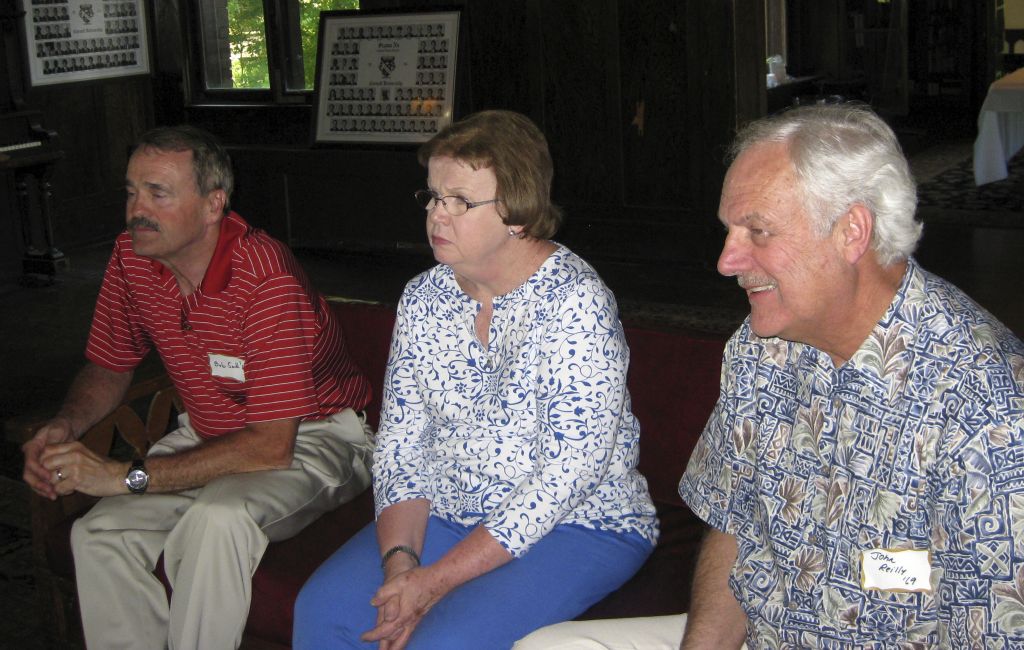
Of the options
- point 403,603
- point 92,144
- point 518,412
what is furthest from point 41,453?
point 92,144

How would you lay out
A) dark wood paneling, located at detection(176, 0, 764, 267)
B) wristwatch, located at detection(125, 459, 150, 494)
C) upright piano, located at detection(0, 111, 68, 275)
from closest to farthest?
wristwatch, located at detection(125, 459, 150, 494) → dark wood paneling, located at detection(176, 0, 764, 267) → upright piano, located at detection(0, 111, 68, 275)

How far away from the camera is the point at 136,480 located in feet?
7.97

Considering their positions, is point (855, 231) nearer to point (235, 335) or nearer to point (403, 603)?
point (403, 603)

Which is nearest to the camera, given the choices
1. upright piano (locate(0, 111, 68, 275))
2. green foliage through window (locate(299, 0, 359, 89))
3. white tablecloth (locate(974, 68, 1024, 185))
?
upright piano (locate(0, 111, 68, 275))

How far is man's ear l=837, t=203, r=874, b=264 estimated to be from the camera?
1.57 metres

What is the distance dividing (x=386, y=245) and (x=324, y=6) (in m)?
1.73

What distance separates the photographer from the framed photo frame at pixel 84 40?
7.36 m

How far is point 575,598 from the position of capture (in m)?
2.07

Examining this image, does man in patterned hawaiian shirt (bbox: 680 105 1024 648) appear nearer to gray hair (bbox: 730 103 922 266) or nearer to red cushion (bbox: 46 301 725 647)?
gray hair (bbox: 730 103 922 266)

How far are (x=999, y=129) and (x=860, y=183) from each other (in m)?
7.47

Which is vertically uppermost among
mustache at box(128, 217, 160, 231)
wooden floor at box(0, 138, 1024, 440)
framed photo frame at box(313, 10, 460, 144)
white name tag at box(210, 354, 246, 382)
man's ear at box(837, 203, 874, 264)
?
framed photo frame at box(313, 10, 460, 144)

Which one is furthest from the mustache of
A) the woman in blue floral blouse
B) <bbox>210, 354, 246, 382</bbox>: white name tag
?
the woman in blue floral blouse

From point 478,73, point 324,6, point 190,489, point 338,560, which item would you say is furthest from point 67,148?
point 338,560

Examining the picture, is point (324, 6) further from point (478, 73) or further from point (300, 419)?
point (300, 419)
